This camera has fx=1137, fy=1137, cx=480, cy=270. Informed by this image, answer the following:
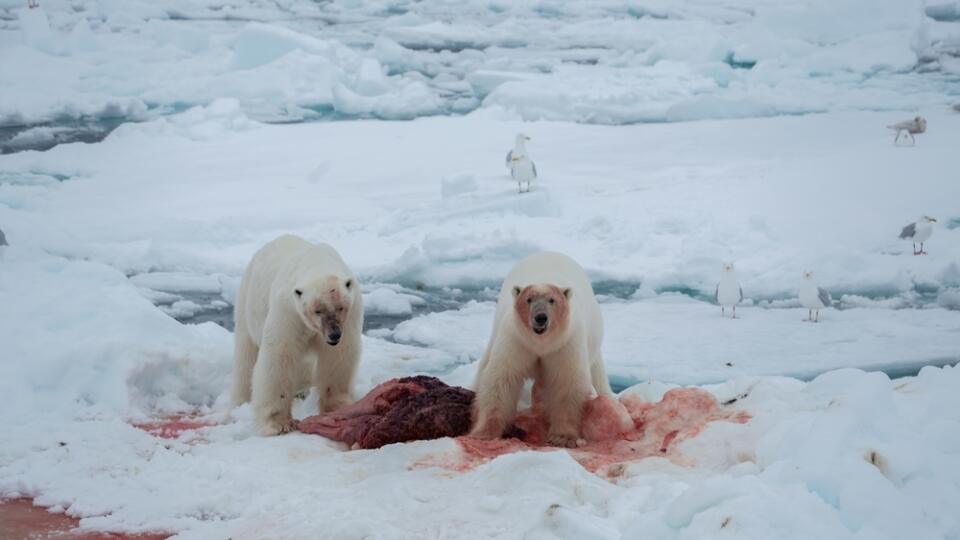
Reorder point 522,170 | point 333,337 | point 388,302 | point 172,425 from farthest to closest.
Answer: point 522,170 → point 388,302 → point 172,425 → point 333,337

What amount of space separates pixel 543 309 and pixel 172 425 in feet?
5.73

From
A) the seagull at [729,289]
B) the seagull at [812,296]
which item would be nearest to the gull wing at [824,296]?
the seagull at [812,296]

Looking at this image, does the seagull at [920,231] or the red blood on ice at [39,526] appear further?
the seagull at [920,231]

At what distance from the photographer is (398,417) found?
4227 millimetres

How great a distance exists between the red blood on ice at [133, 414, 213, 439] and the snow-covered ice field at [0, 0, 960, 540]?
64 millimetres

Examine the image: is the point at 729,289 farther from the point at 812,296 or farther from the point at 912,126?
Result: the point at 912,126

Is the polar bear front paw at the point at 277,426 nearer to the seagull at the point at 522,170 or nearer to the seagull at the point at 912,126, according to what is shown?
the seagull at the point at 522,170

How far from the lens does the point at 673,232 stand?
349 inches

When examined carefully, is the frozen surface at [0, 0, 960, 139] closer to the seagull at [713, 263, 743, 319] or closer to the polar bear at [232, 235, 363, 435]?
the seagull at [713, 263, 743, 319]

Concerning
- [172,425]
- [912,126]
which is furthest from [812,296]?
[912,126]

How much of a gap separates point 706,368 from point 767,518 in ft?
12.5

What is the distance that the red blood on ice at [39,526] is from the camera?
3.32 meters

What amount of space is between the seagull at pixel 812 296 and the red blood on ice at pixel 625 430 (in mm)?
3105

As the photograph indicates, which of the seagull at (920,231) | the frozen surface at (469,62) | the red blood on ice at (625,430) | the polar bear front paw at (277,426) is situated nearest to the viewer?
the red blood on ice at (625,430)
